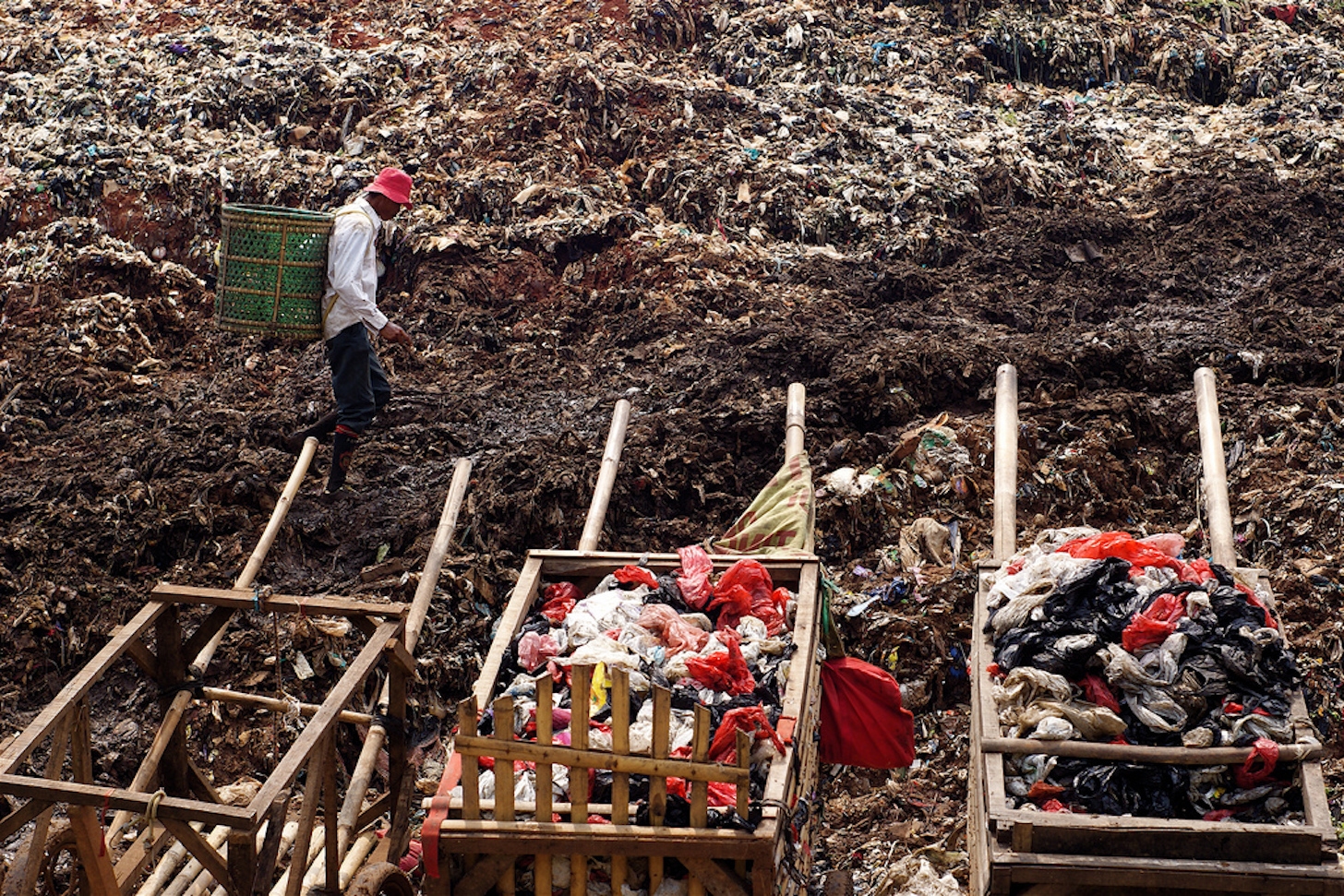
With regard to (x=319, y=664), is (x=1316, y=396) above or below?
above

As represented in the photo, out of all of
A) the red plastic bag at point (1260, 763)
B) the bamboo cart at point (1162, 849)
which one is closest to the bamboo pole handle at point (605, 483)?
the bamboo cart at point (1162, 849)

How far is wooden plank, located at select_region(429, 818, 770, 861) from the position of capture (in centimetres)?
329

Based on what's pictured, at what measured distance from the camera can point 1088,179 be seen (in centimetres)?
1131

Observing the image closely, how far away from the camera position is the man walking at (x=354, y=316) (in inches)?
246

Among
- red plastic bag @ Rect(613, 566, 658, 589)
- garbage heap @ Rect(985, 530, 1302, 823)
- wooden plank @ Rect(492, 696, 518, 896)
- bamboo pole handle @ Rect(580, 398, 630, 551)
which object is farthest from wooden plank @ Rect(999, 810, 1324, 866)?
bamboo pole handle @ Rect(580, 398, 630, 551)

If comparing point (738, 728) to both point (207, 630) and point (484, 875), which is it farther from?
point (207, 630)

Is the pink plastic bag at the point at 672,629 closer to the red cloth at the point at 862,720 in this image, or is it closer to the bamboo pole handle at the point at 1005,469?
the red cloth at the point at 862,720

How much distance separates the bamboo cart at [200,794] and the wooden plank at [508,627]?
316 mm

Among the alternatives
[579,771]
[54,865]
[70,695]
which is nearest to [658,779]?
[579,771]

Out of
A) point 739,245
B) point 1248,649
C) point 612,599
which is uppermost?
point 739,245

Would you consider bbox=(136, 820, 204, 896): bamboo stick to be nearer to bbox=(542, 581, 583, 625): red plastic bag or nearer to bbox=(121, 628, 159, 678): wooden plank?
bbox=(121, 628, 159, 678): wooden plank

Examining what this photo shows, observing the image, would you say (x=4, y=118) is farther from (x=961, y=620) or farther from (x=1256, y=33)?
(x=1256, y=33)

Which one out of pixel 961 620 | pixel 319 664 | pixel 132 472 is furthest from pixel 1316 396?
pixel 132 472

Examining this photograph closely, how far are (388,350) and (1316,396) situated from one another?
5879mm
